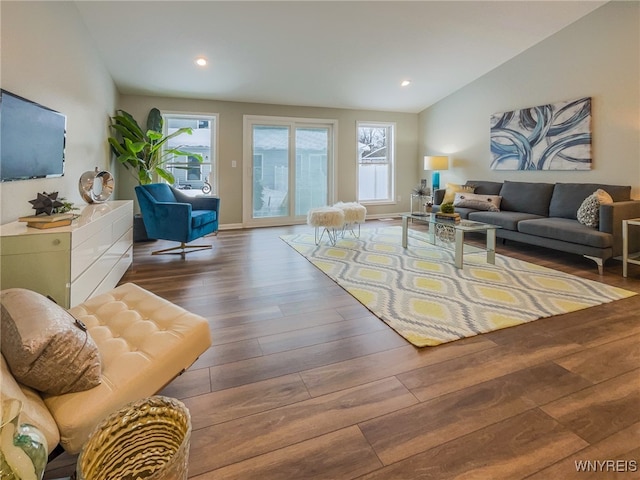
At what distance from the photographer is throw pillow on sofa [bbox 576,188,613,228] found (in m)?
3.49

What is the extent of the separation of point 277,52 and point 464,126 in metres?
3.54

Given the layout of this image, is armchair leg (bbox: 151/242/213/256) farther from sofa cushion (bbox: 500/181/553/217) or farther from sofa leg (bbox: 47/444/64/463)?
sofa cushion (bbox: 500/181/553/217)

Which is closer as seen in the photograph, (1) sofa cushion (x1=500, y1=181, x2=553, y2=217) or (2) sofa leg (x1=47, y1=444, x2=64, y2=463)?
(2) sofa leg (x1=47, y1=444, x2=64, y2=463)

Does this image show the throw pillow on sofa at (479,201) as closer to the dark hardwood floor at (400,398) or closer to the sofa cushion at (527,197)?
the sofa cushion at (527,197)

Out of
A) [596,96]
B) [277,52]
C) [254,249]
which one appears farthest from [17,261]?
[596,96]

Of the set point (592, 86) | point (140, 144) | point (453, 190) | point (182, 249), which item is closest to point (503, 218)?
point (453, 190)

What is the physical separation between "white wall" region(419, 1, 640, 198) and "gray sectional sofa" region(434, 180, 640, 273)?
0.93ft

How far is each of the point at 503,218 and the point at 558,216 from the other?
2.16 ft

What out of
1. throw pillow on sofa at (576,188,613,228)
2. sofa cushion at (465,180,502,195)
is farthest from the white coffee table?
sofa cushion at (465,180,502,195)

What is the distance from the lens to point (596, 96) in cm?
411

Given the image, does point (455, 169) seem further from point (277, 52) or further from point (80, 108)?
point (80, 108)

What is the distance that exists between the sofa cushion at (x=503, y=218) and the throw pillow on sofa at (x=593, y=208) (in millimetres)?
638

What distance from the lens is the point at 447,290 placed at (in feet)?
9.57

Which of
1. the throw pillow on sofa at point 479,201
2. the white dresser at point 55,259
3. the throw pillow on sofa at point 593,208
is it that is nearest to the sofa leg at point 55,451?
the white dresser at point 55,259
